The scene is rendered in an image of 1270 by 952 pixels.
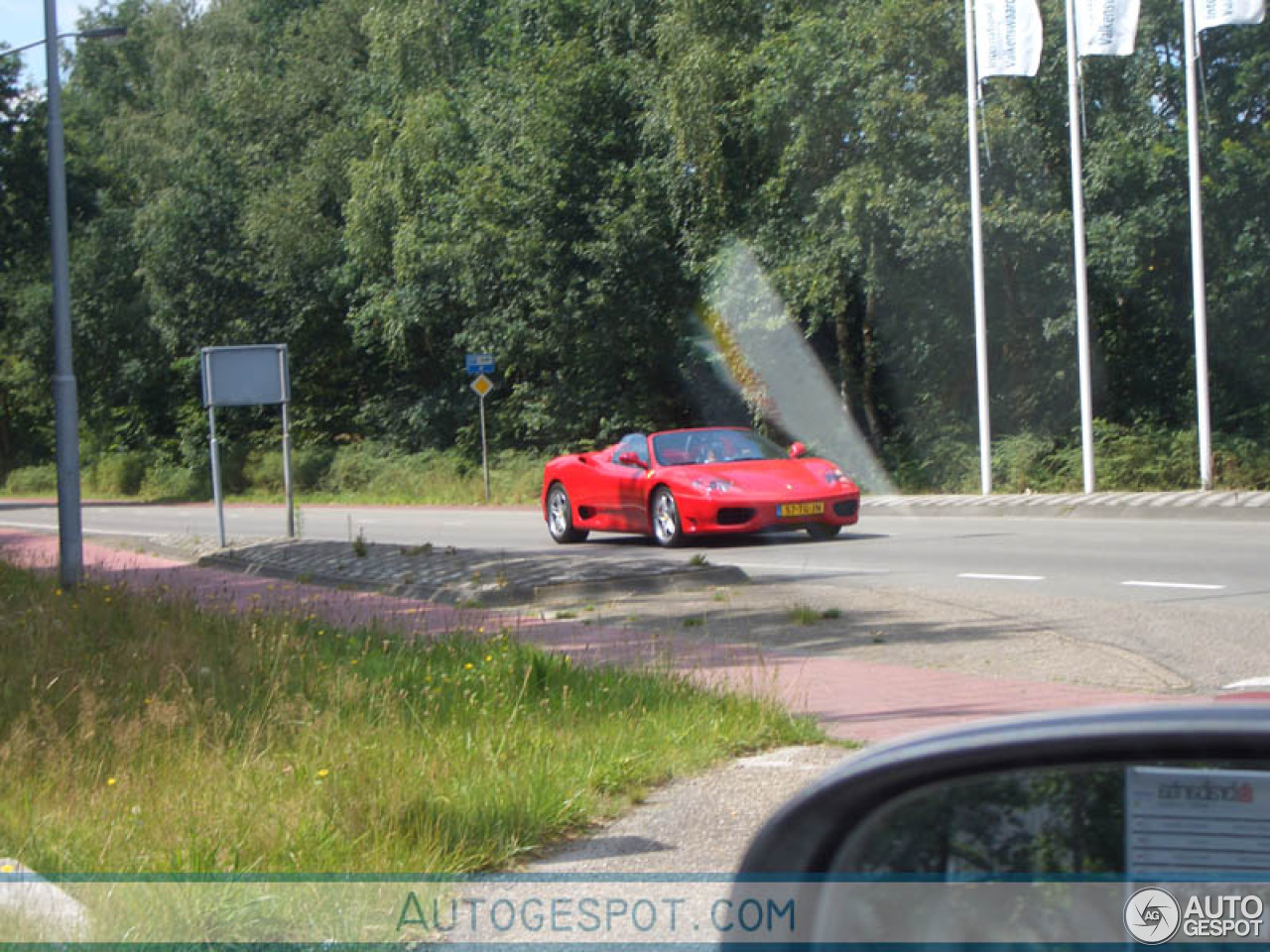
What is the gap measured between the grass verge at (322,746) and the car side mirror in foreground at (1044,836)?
312cm

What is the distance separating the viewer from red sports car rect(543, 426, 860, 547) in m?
16.1

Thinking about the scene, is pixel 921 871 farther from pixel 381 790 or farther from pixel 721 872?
pixel 381 790

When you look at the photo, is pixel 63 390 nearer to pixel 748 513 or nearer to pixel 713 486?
pixel 713 486

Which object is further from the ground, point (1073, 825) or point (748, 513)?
point (1073, 825)

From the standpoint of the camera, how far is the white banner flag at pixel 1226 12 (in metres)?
22.5

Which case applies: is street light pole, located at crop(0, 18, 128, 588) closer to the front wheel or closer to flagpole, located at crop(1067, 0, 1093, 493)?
the front wheel

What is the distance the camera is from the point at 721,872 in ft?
14.9

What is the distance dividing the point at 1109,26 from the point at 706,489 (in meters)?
12.9

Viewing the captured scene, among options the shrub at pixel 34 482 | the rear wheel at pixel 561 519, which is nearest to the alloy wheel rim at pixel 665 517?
the rear wheel at pixel 561 519

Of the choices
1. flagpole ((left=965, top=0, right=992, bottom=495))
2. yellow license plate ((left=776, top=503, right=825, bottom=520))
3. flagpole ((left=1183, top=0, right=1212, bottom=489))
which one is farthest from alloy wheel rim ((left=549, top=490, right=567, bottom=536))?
flagpole ((left=1183, top=0, right=1212, bottom=489))

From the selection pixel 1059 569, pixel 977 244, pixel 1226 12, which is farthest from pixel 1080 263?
pixel 1059 569

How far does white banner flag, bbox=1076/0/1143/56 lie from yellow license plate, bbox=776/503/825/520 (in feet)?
39.0

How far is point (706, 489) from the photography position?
16172 mm

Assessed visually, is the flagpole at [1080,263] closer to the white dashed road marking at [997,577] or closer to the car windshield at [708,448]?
the car windshield at [708,448]
